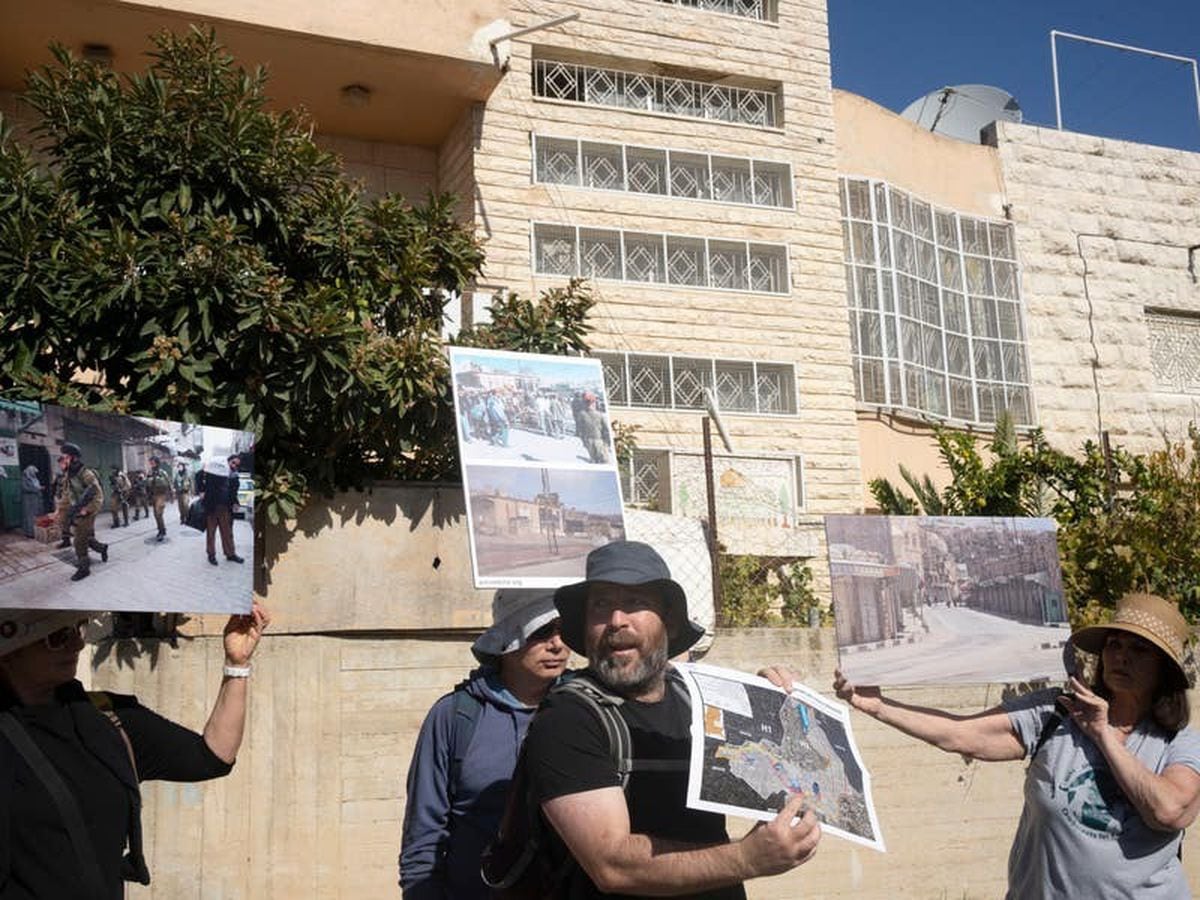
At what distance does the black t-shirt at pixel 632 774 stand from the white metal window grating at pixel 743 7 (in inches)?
603

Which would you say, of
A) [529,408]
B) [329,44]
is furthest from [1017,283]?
[529,408]

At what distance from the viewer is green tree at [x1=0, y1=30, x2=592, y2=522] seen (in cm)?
651

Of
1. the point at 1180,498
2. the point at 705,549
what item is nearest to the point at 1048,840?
the point at 705,549

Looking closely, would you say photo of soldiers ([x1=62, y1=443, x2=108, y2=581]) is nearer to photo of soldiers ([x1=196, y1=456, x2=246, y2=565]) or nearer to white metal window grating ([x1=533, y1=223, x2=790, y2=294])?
Answer: photo of soldiers ([x1=196, y1=456, x2=246, y2=565])

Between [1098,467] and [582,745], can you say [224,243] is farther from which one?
[1098,467]

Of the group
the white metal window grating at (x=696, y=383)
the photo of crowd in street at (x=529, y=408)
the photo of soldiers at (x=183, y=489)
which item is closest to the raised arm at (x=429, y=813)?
the photo of soldiers at (x=183, y=489)

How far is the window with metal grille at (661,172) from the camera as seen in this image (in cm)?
1571

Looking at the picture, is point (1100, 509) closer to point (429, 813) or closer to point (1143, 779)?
point (1143, 779)

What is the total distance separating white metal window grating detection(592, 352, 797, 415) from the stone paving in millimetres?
11415

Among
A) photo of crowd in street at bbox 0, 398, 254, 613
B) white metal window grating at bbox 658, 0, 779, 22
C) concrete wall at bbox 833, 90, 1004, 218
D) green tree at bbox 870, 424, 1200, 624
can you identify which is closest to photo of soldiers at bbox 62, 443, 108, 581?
photo of crowd in street at bbox 0, 398, 254, 613

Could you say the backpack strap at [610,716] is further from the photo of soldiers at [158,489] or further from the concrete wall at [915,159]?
the concrete wall at [915,159]

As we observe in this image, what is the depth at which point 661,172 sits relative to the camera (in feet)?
53.3

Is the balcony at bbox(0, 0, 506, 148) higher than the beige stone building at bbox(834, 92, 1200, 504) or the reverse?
higher

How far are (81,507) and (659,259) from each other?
12930 mm
